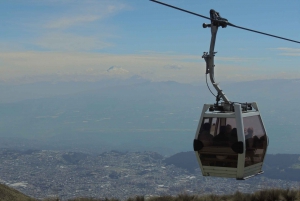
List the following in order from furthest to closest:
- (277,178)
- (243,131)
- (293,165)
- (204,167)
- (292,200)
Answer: (293,165), (277,178), (292,200), (204,167), (243,131)

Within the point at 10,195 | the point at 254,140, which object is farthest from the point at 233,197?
the point at 10,195

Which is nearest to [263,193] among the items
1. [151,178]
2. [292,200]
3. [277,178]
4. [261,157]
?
[292,200]

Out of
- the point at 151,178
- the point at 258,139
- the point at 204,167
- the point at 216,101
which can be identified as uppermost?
the point at 216,101

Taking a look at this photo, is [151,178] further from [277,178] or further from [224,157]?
[224,157]

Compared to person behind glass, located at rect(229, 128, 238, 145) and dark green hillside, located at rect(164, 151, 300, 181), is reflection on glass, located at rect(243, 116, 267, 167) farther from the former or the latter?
dark green hillside, located at rect(164, 151, 300, 181)

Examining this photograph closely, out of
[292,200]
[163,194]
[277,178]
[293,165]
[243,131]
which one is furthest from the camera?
[293,165]

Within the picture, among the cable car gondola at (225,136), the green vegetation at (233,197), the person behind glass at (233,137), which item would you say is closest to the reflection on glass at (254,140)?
the cable car gondola at (225,136)

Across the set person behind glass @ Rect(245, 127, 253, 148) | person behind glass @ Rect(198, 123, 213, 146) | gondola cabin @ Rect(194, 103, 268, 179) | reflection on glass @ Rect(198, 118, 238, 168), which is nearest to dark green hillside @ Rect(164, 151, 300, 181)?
gondola cabin @ Rect(194, 103, 268, 179)
